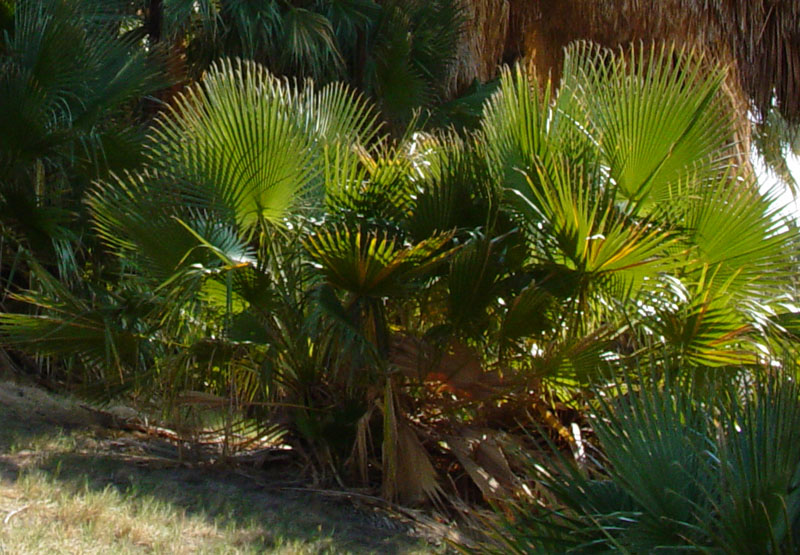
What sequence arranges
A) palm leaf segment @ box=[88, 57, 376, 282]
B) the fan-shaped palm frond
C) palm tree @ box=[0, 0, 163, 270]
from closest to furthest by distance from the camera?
the fan-shaped palm frond
palm leaf segment @ box=[88, 57, 376, 282]
palm tree @ box=[0, 0, 163, 270]

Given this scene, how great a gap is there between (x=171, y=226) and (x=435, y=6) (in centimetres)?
675

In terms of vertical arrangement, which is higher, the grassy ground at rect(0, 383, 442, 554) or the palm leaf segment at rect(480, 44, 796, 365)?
the palm leaf segment at rect(480, 44, 796, 365)

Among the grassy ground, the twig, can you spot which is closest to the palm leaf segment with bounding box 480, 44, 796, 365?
the grassy ground

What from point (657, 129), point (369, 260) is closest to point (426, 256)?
point (369, 260)

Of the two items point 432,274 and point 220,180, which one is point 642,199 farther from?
point 220,180

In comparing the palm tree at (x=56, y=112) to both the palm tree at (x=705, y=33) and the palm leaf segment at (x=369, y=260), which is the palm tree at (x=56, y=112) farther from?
the palm tree at (x=705, y=33)

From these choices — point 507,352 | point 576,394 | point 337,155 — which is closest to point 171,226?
point 337,155

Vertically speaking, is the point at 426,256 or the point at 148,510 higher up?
the point at 426,256

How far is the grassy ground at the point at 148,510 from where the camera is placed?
4.38 m

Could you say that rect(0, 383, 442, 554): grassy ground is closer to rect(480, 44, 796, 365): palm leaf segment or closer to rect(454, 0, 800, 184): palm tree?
rect(480, 44, 796, 365): palm leaf segment

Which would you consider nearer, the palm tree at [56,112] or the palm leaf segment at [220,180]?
the palm leaf segment at [220,180]

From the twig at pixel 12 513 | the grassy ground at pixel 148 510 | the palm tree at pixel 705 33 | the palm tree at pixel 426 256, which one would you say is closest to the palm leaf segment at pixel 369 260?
the palm tree at pixel 426 256

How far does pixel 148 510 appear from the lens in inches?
193

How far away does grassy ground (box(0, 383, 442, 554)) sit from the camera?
4379 mm
